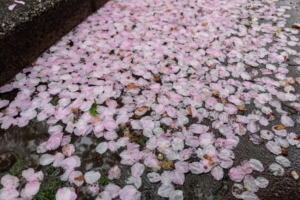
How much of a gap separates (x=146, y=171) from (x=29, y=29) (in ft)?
7.61

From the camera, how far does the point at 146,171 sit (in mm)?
2426

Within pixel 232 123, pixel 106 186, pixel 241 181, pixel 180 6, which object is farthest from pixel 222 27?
pixel 106 186

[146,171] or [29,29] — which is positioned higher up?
[29,29]

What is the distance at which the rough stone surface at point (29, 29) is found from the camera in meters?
3.05

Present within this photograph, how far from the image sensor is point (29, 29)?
3260 millimetres

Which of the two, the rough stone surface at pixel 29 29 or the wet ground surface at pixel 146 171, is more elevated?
the rough stone surface at pixel 29 29

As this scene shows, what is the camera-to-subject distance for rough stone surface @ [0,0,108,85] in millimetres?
3051

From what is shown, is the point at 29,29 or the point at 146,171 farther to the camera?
the point at 29,29

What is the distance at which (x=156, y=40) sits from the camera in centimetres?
404

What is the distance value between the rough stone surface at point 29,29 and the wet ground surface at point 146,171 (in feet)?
3.04

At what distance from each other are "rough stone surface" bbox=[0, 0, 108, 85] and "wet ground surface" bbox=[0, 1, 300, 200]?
0.93m

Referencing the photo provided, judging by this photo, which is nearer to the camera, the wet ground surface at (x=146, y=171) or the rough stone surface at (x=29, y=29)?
the wet ground surface at (x=146, y=171)

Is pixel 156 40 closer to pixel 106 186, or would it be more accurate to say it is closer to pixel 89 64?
pixel 89 64

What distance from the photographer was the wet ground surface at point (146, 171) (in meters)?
2.29
